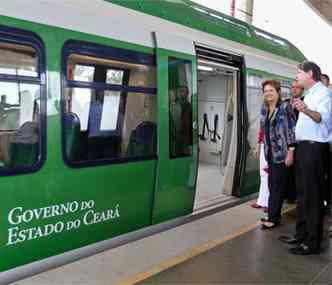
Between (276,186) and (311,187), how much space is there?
846 mm

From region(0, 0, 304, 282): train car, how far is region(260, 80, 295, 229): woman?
0.89m

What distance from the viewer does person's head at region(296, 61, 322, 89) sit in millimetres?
4281

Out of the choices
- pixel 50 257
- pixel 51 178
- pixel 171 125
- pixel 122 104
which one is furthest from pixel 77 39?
pixel 50 257

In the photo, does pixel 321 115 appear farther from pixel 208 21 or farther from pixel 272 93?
pixel 208 21

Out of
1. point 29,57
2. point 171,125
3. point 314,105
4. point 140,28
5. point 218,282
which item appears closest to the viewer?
point 29,57

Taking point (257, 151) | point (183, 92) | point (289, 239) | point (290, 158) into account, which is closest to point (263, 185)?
point (257, 151)

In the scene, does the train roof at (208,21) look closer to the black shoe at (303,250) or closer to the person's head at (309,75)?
the person's head at (309,75)

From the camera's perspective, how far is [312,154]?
424 centimetres

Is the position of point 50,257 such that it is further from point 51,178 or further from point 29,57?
point 29,57

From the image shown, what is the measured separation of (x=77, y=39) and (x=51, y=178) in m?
1.22

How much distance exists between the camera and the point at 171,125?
4.99m

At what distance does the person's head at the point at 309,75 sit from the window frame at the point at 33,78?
2.42 meters

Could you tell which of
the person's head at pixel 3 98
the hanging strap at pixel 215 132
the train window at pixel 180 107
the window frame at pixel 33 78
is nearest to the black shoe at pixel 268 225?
the train window at pixel 180 107

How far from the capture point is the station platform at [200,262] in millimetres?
3699
